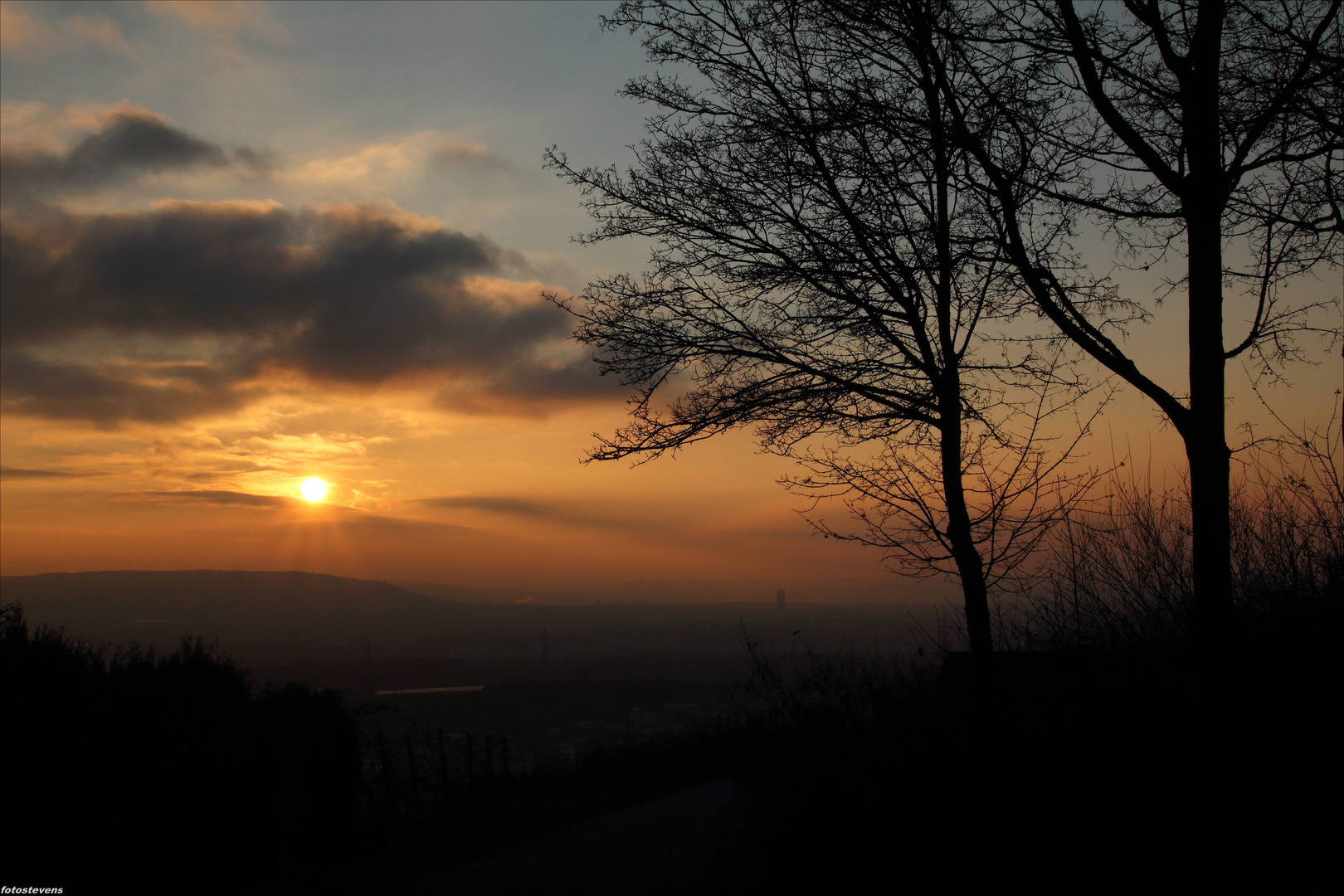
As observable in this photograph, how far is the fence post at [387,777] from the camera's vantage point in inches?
527

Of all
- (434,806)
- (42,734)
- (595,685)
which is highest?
(42,734)

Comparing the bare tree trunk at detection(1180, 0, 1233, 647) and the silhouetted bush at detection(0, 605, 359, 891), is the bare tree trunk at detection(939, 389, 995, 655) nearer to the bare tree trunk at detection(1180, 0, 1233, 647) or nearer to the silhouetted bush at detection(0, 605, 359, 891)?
the bare tree trunk at detection(1180, 0, 1233, 647)

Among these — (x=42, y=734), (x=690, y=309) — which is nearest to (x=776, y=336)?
(x=690, y=309)

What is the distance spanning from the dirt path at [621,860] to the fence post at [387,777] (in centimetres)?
380

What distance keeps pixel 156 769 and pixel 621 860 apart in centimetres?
515

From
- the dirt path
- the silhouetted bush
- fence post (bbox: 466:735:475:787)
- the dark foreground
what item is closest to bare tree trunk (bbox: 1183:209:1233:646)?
the dark foreground

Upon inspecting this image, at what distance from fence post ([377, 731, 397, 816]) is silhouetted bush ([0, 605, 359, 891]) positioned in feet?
8.67

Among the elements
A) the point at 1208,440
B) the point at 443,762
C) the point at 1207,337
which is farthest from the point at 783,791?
the point at 443,762

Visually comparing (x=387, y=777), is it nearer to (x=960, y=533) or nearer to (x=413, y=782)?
(x=413, y=782)

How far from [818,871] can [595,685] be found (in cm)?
10306

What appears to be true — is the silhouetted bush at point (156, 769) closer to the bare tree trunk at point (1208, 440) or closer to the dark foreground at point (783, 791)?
the dark foreground at point (783, 791)

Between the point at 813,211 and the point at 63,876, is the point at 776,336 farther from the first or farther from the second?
the point at 63,876

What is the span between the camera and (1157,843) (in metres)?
4.02

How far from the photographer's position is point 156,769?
8.44 metres
